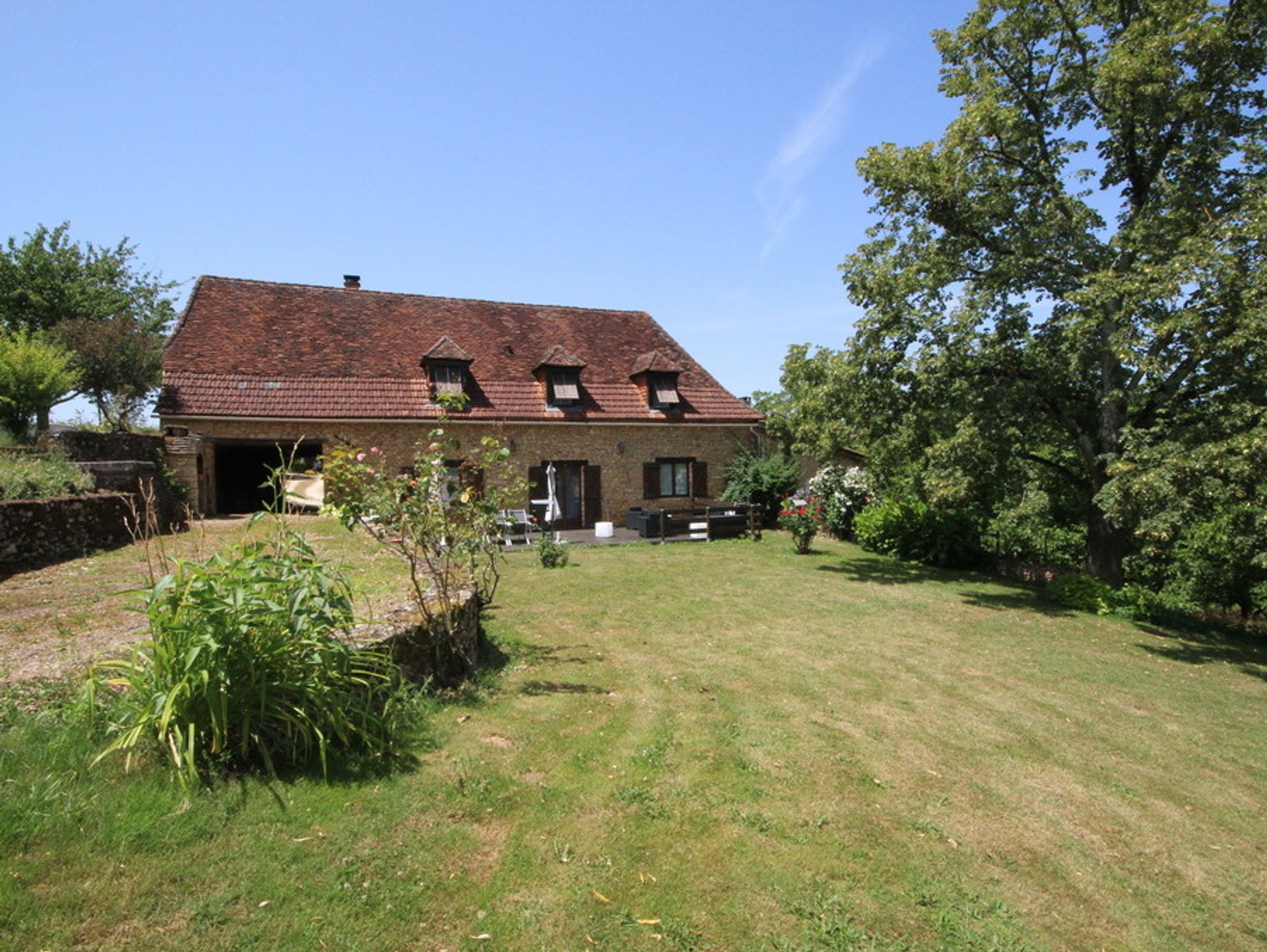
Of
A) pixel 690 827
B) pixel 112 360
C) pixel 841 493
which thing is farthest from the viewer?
pixel 112 360

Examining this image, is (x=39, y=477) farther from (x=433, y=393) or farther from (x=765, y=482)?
(x=765, y=482)

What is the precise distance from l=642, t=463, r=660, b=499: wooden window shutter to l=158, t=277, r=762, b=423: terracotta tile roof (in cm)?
156

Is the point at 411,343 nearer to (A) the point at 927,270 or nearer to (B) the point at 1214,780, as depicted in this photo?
(A) the point at 927,270

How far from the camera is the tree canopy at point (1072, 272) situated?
11367 mm

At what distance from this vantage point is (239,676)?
396 cm

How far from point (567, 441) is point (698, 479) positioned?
4535mm

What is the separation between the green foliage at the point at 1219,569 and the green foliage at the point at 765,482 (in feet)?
30.8

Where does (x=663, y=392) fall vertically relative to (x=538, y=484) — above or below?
above

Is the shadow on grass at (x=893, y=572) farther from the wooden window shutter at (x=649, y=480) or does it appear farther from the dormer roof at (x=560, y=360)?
the dormer roof at (x=560, y=360)

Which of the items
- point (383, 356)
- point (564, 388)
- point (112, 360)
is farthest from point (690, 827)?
point (112, 360)

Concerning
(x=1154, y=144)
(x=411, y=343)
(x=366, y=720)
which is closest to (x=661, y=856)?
(x=366, y=720)

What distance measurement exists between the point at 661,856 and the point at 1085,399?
1468 cm

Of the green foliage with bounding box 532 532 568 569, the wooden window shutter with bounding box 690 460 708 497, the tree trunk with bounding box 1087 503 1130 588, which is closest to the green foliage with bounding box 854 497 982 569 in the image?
the tree trunk with bounding box 1087 503 1130 588

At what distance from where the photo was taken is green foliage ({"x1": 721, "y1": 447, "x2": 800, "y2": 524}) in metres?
20.7
